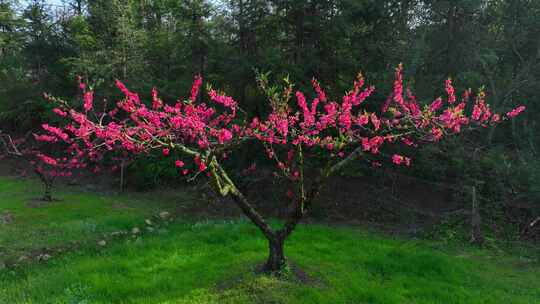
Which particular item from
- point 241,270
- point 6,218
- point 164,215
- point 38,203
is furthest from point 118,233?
point 38,203

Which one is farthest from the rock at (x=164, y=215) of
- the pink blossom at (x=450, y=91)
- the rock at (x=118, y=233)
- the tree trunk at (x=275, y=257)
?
the pink blossom at (x=450, y=91)

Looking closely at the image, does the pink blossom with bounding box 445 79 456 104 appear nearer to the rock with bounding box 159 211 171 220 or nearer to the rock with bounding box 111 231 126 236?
the rock with bounding box 111 231 126 236

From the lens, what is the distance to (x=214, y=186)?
6113mm

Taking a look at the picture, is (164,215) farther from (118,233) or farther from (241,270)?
(241,270)

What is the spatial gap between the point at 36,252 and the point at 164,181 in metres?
9.06

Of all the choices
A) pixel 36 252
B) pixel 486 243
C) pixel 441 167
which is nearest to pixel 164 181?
pixel 36 252

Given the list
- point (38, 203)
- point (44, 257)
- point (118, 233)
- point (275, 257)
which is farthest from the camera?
point (38, 203)

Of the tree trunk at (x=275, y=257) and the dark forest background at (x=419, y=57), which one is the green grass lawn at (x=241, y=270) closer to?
the tree trunk at (x=275, y=257)

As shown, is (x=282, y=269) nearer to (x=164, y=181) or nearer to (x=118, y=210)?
(x=118, y=210)

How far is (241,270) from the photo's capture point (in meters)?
7.00

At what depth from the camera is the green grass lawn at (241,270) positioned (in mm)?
6289

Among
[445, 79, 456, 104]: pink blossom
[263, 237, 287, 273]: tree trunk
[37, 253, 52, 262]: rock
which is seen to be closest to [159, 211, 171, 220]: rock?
[37, 253, 52, 262]: rock

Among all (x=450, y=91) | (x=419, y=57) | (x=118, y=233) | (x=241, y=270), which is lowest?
(x=118, y=233)

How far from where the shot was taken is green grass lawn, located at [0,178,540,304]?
6289 mm
